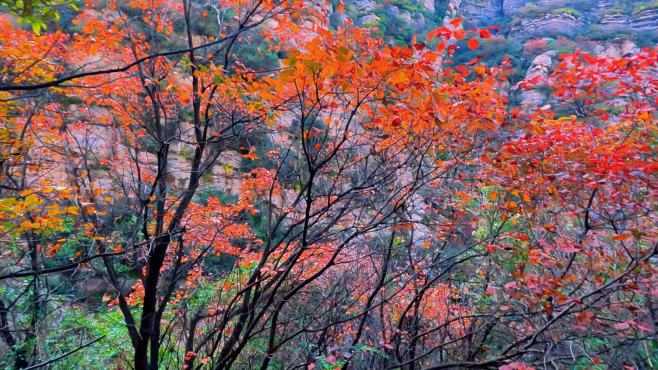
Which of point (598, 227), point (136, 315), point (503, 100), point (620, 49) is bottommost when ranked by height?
point (136, 315)

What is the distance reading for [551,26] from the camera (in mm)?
36781

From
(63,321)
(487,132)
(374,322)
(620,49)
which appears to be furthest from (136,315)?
(620,49)

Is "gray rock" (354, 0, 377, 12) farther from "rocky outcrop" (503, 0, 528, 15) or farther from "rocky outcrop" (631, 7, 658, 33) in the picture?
"rocky outcrop" (631, 7, 658, 33)

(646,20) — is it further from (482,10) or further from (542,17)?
(482,10)

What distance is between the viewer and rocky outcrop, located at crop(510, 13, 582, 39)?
119 feet

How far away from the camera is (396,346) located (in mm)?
5277

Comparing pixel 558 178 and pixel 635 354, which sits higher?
pixel 558 178

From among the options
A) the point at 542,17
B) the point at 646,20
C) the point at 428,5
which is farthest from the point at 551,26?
the point at 428,5

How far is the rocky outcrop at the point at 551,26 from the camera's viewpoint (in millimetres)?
36188

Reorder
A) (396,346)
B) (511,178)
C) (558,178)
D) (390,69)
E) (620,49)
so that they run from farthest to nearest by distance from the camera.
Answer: (620,49) < (396,346) < (511,178) < (558,178) < (390,69)

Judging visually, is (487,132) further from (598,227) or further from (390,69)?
(390,69)

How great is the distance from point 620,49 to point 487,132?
3459cm

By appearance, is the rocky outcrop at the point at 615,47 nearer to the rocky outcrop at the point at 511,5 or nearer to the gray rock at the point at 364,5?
the rocky outcrop at the point at 511,5

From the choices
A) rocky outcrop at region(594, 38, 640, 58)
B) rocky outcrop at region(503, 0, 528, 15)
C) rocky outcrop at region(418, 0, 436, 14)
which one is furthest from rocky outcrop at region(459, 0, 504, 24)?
rocky outcrop at region(594, 38, 640, 58)
